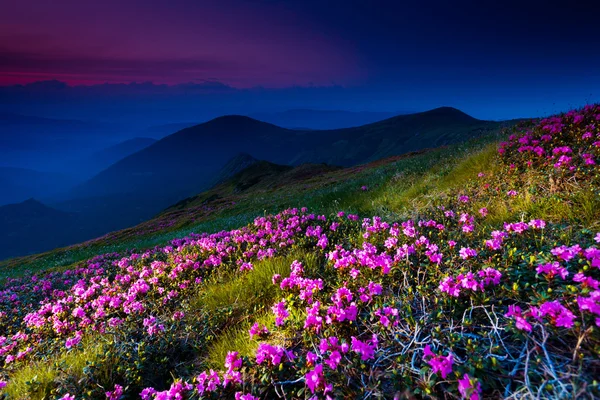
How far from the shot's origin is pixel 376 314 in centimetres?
306

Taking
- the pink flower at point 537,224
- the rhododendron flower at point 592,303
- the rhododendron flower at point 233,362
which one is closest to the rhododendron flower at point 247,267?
the rhododendron flower at point 233,362

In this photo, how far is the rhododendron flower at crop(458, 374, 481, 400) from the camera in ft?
6.71

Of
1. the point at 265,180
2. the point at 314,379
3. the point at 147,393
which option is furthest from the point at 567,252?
the point at 265,180

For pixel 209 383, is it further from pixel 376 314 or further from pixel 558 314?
pixel 558 314

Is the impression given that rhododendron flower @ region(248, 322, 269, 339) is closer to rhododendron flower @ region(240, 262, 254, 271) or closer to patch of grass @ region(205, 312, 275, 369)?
patch of grass @ region(205, 312, 275, 369)

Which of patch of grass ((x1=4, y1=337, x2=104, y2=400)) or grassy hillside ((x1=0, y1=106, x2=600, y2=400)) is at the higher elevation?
grassy hillside ((x1=0, y1=106, x2=600, y2=400))

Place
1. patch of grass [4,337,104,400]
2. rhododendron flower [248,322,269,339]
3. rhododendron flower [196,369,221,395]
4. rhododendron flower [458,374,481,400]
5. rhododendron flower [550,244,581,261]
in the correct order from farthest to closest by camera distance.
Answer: rhododendron flower [248,322,269,339]
patch of grass [4,337,104,400]
rhododendron flower [550,244,581,261]
rhododendron flower [196,369,221,395]
rhododendron flower [458,374,481,400]

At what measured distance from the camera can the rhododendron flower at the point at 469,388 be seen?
2046mm

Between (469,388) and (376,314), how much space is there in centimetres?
108

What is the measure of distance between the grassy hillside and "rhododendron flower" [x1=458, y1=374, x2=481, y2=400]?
10 millimetres

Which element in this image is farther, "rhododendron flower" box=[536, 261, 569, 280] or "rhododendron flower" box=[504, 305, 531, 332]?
"rhododendron flower" box=[536, 261, 569, 280]

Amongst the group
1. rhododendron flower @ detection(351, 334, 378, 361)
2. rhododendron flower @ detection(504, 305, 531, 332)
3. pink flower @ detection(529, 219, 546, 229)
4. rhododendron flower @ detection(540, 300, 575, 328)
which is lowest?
rhododendron flower @ detection(351, 334, 378, 361)

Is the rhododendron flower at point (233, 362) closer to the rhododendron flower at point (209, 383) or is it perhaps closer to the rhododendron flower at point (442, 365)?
the rhododendron flower at point (209, 383)

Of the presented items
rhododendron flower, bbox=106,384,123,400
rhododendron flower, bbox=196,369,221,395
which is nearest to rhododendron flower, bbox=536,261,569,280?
rhododendron flower, bbox=196,369,221,395
